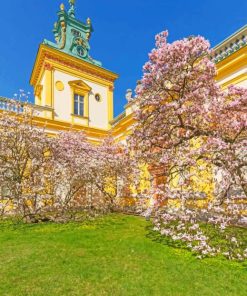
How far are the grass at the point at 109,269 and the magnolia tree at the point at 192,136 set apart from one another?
2.27 feet

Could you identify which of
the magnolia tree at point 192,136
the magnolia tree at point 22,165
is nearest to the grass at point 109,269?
the magnolia tree at point 192,136

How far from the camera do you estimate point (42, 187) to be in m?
10.3

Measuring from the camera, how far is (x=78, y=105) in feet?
66.4

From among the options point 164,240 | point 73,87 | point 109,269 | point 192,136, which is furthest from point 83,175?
point 73,87

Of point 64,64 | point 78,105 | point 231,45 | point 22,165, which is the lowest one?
point 22,165

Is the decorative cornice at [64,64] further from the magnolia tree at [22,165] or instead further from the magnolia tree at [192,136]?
the magnolia tree at [192,136]

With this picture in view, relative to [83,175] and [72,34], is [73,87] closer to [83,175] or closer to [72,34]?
[72,34]

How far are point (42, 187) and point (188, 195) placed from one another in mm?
6355

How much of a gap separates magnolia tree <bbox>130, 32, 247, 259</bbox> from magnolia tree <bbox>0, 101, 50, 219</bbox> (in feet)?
15.5

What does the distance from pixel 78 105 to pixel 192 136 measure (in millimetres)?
14618

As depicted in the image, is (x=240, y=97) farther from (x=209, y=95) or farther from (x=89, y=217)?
(x=89, y=217)

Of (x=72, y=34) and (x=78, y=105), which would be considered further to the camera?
(x=72, y=34)

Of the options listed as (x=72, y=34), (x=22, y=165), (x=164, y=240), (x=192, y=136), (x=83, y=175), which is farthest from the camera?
(x=72, y=34)

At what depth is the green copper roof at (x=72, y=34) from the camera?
68.8 ft
